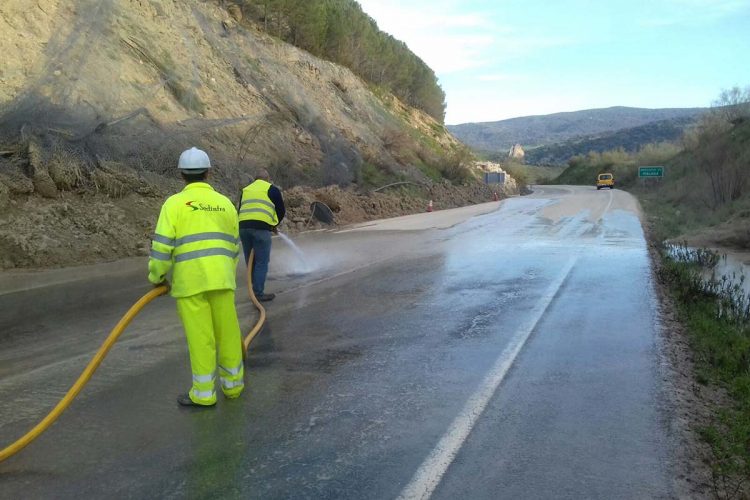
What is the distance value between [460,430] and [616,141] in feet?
548

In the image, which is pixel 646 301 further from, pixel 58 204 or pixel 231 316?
pixel 58 204

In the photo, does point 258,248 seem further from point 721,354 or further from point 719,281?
point 719,281

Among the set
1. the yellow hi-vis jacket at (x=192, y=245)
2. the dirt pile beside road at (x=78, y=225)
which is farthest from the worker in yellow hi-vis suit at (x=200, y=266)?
the dirt pile beside road at (x=78, y=225)

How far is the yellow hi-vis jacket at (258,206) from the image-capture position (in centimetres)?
857

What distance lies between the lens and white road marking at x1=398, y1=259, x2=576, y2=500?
3.58 meters

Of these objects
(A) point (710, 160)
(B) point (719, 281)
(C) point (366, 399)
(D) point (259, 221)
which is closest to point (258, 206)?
(D) point (259, 221)

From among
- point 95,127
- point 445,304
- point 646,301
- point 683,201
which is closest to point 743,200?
point 683,201

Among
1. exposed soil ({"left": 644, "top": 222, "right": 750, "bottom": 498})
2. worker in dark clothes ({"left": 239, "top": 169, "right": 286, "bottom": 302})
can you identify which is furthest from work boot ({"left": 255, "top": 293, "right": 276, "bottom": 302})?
exposed soil ({"left": 644, "top": 222, "right": 750, "bottom": 498})

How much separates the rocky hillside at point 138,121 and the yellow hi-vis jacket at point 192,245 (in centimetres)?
779

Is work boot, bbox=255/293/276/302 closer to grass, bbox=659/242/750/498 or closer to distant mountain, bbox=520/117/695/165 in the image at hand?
grass, bbox=659/242/750/498

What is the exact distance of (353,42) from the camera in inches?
1682

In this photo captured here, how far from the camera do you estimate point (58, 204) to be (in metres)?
12.6

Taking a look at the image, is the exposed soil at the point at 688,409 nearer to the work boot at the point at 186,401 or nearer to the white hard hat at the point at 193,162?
the work boot at the point at 186,401

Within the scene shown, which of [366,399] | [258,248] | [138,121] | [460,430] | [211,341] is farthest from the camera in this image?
[138,121]
